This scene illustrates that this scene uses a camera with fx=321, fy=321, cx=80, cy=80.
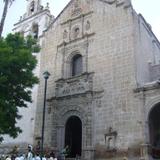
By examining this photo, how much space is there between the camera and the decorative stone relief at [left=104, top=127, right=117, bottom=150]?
18.7m

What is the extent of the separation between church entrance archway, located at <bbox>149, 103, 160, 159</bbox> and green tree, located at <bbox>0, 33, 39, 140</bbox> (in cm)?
720

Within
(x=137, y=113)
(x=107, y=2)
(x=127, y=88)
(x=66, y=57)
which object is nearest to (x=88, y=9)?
(x=107, y=2)

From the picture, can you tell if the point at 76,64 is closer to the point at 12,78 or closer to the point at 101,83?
the point at 101,83

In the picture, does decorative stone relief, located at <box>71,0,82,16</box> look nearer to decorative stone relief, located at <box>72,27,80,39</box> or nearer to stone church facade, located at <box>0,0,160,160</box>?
stone church facade, located at <box>0,0,160,160</box>

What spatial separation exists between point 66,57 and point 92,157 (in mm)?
7824

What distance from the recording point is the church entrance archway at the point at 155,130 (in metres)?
18.1

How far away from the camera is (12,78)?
1742 centimetres

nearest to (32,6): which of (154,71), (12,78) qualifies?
(154,71)

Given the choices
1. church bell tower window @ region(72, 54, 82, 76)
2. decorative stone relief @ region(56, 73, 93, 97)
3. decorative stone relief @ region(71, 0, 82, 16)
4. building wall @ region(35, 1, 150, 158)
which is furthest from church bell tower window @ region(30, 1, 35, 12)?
decorative stone relief @ region(56, 73, 93, 97)

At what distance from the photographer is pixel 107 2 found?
2269cm

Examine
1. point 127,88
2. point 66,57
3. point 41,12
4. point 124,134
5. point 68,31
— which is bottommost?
point 124,134

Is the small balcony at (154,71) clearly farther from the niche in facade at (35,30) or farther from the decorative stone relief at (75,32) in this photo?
the niche in facade at (35,30)

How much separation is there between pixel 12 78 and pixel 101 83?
6016 millimetres

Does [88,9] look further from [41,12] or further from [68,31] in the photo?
[41,12]
